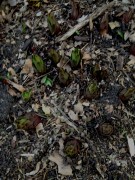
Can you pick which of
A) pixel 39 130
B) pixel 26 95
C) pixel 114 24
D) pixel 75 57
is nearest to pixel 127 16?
pixel 114 24

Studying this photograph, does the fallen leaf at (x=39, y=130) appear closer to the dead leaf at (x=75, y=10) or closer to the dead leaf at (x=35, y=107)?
the dead leaf at (x=35, y=107)

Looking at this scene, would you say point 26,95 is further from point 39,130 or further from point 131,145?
point 131,145

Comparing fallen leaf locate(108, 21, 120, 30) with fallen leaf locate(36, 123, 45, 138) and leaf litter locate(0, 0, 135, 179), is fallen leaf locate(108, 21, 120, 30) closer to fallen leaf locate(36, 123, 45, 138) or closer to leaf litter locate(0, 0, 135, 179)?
leaf litter locate(0, 0, 135, 179)

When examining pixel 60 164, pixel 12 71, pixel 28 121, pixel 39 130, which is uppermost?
pixel 12 71

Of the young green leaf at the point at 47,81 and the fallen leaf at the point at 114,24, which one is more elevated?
the fallen leaf at the point at 114,24

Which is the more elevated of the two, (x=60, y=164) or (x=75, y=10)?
(x=75, y=10)

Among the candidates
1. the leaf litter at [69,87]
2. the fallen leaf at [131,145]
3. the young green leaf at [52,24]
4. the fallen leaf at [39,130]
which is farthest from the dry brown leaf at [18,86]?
the fallen leaf at [131,145]

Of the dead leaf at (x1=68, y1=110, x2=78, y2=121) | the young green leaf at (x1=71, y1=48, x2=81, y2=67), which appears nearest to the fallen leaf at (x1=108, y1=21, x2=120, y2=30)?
the young green leaf at (x1=71, y1=48, x2=81, y2=67)
